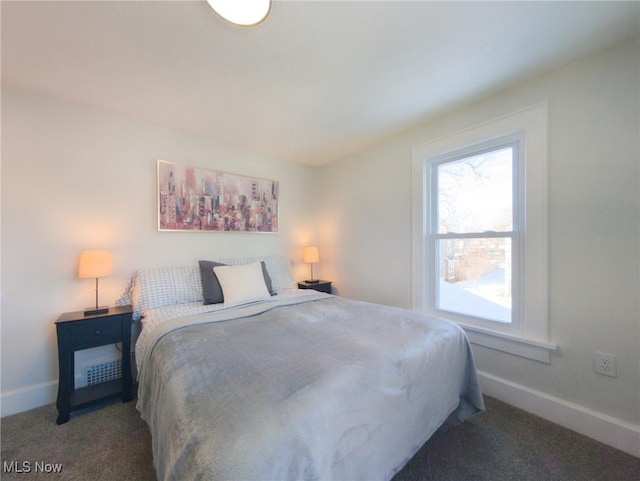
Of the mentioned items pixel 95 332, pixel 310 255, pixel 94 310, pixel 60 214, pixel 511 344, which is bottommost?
pixel 511 344

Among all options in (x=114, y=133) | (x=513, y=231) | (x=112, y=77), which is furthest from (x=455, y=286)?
(x=114, y=133)

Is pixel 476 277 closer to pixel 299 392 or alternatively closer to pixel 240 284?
pixel 299 392

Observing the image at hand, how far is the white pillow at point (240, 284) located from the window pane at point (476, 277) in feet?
5.50

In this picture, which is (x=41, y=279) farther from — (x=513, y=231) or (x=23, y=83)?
(x=513, y=231)

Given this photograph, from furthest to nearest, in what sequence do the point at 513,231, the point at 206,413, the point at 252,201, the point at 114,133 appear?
the point at 252,201, the point at 114,133, the point at 513,231, the point at 206,413

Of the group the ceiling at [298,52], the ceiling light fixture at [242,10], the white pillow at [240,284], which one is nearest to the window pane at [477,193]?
the ceiling at [298,52]

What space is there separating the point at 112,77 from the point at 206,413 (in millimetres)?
2214

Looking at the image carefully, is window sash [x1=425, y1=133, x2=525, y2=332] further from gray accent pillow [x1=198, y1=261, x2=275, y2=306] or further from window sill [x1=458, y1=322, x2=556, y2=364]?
gray accent pillow [x1=198, y1=261, x2=275, y2=306]

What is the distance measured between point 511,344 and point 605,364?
47 cm

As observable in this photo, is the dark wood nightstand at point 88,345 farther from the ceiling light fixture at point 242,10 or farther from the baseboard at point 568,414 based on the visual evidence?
the baseboard at point 568,414

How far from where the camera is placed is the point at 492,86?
6.20 ft

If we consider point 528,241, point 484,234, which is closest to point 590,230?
point 528,241

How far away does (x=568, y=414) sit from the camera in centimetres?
163

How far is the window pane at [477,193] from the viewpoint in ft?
6.57
